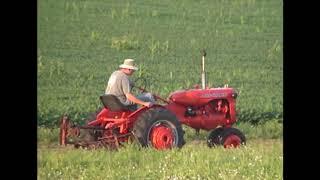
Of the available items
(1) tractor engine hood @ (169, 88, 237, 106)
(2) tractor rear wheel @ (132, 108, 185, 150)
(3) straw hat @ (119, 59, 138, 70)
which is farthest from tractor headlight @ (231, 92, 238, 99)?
(3) straw hat @ (119, 59, 138, 70)

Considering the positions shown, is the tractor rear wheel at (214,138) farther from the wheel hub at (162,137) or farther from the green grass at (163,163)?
the wheel hub at (162,137)

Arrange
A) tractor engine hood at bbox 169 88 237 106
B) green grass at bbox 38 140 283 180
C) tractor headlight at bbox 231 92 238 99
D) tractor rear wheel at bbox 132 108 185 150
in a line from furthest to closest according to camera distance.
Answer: tractor headlight at bbox 231 92 238 99
tractor engine hood at bbox 169 88 237 106
tractor rear wheel at bbox 132 108 185 150
green grass at bbox 38 140 283 180

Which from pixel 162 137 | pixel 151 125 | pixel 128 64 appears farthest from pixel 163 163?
pixel 128 64

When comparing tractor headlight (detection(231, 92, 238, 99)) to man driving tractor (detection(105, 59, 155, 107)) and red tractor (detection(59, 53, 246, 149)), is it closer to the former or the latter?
red tractor (detection(59, 53, 246, 149))

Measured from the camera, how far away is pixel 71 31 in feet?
26.1

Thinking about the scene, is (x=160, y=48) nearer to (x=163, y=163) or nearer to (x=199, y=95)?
(x=199, y=95)

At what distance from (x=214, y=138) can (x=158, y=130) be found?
56cm

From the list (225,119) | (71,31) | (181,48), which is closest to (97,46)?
(71,31)

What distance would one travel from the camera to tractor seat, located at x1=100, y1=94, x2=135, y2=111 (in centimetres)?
797

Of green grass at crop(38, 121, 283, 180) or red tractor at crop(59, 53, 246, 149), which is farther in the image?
red tractor at crop(59, 53, 246, 149)

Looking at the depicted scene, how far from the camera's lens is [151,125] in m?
7.98

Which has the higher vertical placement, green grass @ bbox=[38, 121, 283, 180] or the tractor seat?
the tractor seat

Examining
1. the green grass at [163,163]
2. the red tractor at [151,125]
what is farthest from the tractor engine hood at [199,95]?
the green grass at [163,163]
